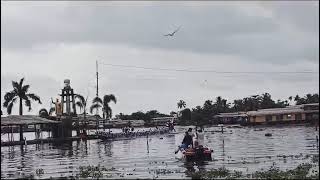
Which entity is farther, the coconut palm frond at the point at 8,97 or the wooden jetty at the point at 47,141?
the coconut palm frond at the point at 8,97

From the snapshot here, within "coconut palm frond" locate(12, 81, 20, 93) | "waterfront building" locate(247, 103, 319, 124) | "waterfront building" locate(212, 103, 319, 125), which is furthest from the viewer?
"waterfront building" locate(247, 103, 319, 124)

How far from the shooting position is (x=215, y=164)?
103 feet

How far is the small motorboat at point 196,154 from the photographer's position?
3275 cm

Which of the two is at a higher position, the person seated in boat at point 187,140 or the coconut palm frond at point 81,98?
the coconut palm frond at point 81,98

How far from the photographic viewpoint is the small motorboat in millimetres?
32750

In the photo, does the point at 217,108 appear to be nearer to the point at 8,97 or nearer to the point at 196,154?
the point at 8,97

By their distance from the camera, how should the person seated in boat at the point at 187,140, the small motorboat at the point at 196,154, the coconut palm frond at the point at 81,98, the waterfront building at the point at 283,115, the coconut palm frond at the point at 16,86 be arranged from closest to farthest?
the small motorboat at the point at 196,154 → the person seated in boat at the point at 187,140 → the coconut palm frond at the point at 16,86 → the coconut palm frond at the point at 81,98 → the waterfront building at the point at 283,115

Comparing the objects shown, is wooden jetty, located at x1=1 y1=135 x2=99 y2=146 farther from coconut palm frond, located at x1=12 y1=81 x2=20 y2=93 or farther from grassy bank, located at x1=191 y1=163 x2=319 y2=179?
grassy bank, located at x1=191 y1=163 x2=319 y2=179

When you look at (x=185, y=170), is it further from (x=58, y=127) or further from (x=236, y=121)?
(x=236, y=121)

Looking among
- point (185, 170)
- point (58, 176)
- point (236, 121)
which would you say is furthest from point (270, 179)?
point (236, 121)

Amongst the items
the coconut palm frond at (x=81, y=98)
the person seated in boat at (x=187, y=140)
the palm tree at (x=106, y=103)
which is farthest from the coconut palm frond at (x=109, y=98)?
the person seated in boat at (x=187, y=140)

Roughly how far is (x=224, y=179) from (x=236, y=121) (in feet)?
434

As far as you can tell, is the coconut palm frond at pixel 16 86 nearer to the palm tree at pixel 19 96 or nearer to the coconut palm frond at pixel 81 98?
the palm tree at pixel 19 96

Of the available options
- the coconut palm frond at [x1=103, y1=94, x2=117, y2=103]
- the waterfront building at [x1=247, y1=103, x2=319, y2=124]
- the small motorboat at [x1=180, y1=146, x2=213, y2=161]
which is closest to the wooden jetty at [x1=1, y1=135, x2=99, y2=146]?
the small motorboat at [x1=180, y1=146, x2=213, y2=161]
